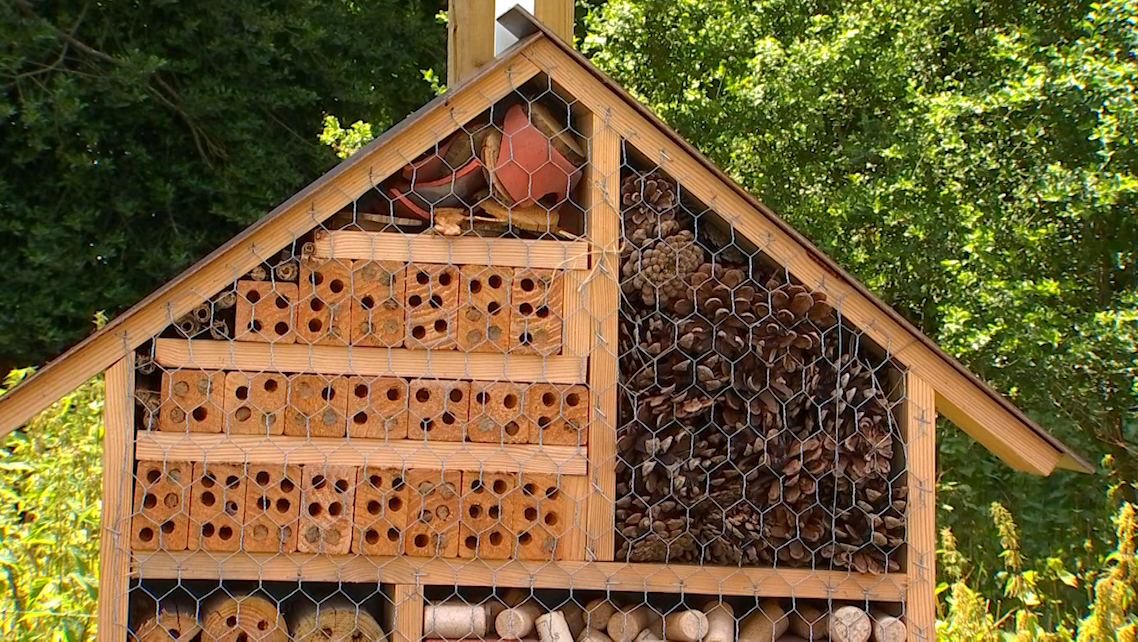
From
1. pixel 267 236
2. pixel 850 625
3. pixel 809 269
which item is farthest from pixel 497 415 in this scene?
pixel 850 625

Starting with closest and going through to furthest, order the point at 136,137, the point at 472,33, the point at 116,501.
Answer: the point at 116,501 → the point at 472,33 → the point at 136,137

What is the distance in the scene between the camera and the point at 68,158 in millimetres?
6262

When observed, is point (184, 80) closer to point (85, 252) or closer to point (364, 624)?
point (85, 252)

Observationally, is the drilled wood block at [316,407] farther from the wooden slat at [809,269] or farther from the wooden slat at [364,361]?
the wooden slat at [809,269]

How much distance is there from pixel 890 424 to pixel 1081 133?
3.79 metres

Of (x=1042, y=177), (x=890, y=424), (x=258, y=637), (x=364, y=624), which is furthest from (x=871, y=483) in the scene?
(x=1042, y=177)

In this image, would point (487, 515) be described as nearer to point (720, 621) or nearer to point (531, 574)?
point (531, 574)

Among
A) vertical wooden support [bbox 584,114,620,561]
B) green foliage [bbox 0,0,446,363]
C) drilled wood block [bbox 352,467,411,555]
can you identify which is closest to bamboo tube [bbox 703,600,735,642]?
vertical wooden support [bbox 584,114,620,561]

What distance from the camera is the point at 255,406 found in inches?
87.0

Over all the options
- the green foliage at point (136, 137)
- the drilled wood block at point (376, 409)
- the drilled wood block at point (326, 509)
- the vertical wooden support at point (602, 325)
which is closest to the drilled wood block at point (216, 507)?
the drilled wood block at point (326, 509)

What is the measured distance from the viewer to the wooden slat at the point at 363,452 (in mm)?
2176

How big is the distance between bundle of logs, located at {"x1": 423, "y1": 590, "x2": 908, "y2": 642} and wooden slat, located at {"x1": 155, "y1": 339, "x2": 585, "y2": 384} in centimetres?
41

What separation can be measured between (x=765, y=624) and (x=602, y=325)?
0.62 metres

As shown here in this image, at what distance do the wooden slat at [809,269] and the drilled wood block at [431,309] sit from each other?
1.35ft
